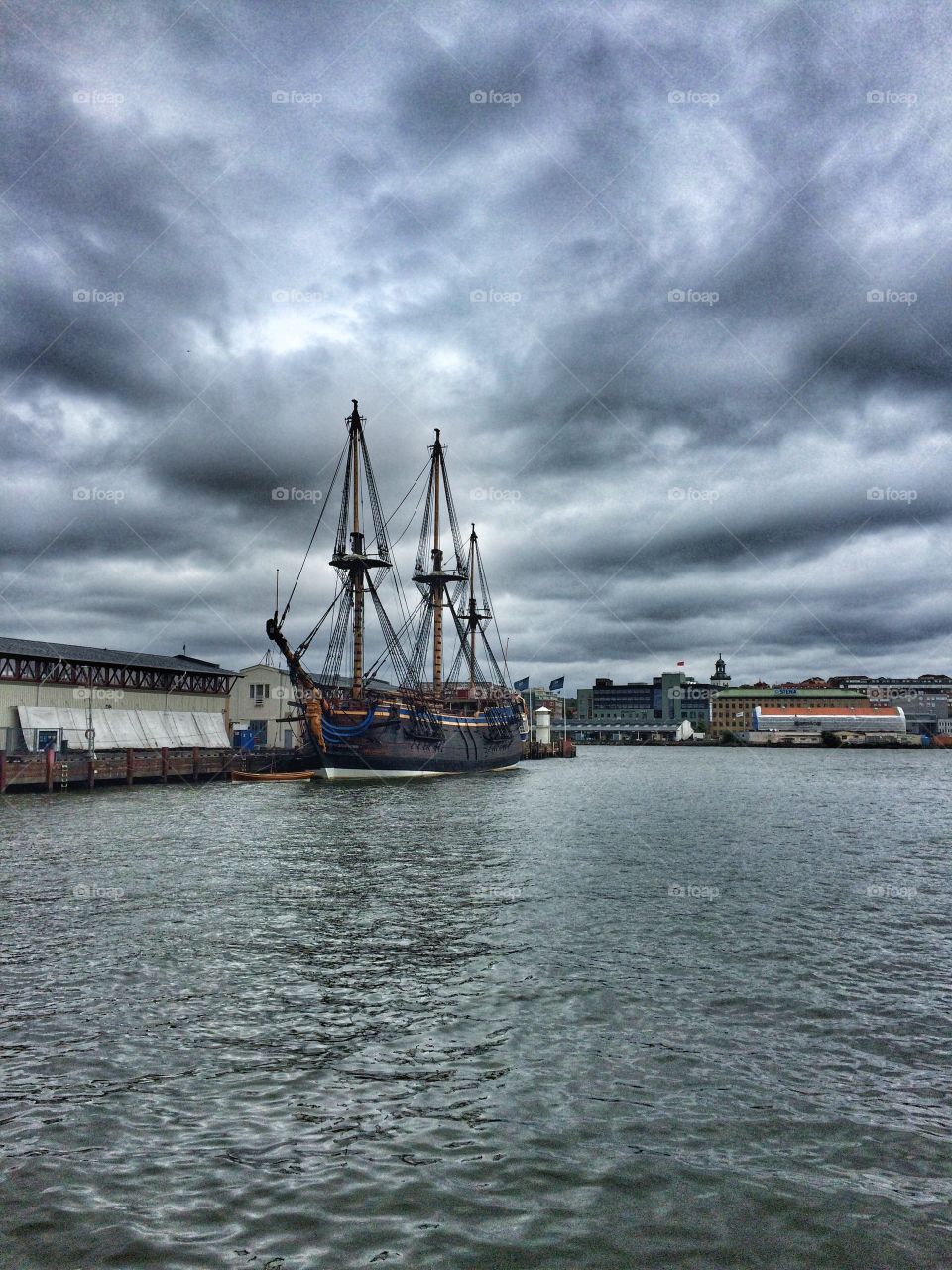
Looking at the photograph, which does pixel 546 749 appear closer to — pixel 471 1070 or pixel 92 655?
pixel 92 655

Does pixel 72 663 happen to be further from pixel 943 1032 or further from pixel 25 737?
pixel 943 1032

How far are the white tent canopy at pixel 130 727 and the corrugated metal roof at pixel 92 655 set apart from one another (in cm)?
434

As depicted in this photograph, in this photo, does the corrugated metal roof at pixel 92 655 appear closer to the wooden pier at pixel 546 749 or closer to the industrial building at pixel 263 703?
the industrial building at pixel 263 703

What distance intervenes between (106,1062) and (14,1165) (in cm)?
269

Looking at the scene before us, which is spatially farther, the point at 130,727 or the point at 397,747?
the point at 130,727

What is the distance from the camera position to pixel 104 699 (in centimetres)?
7394

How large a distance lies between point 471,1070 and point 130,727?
7123 centimetres

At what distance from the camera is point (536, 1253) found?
292 inches

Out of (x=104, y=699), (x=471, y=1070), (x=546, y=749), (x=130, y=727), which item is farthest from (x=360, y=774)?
(x=546, y=749)

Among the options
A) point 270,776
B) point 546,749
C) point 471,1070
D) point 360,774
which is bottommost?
point 546,749

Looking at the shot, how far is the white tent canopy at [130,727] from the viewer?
218 ft

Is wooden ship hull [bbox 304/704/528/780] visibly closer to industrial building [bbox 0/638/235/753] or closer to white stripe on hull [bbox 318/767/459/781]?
white stripe on hull [bbox 318/767/459/781]

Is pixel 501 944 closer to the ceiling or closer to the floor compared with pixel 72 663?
closer to the floor

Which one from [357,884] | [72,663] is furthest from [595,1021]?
[72,663]
